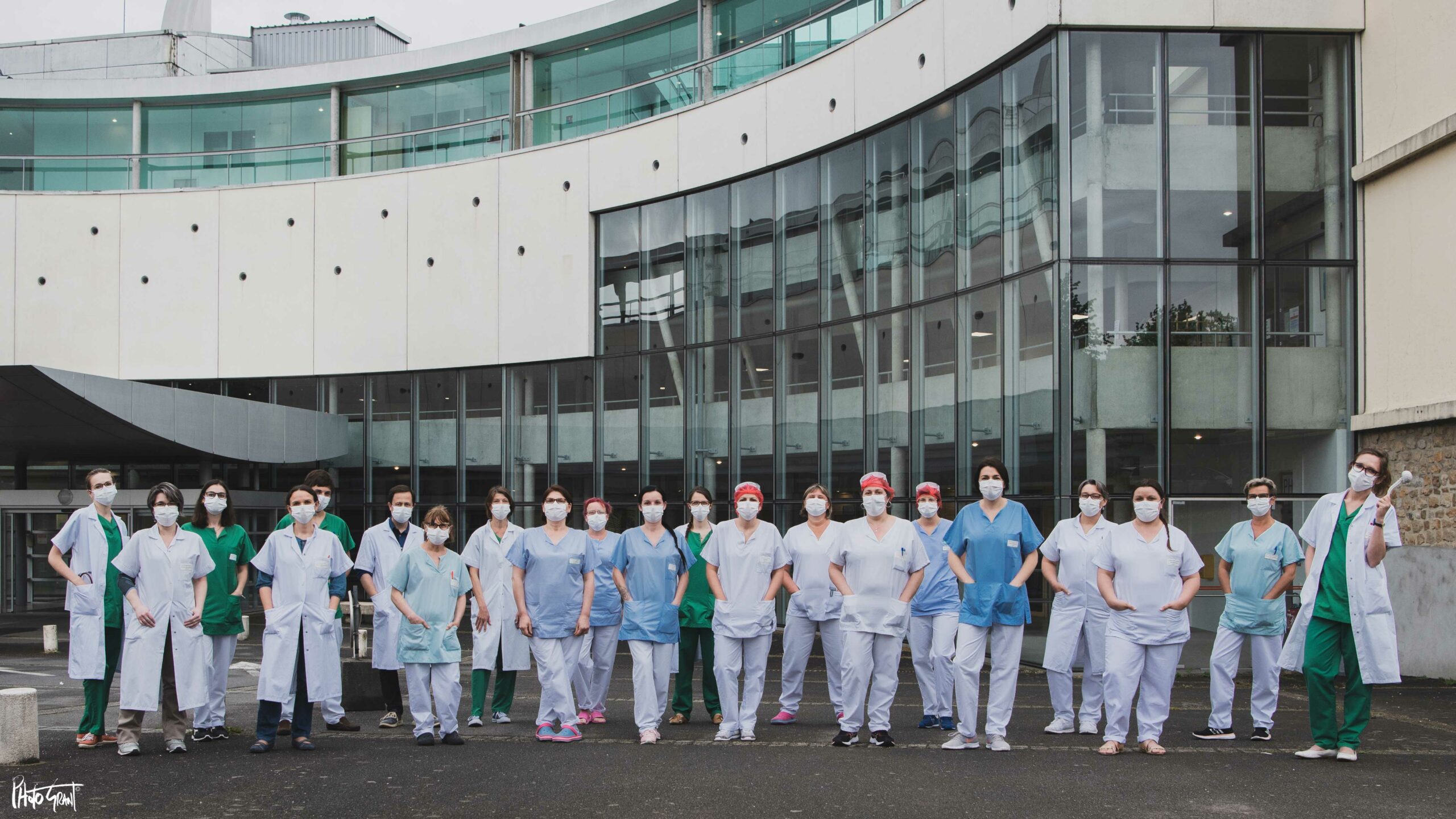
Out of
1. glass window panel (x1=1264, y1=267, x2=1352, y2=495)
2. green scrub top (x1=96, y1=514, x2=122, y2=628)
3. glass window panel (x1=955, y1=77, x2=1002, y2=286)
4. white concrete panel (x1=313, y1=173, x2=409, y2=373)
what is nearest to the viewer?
green scrub top (x1=96, y1=514, x2=122, y2=628)

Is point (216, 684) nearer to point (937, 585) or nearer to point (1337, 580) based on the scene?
point (937, 585)

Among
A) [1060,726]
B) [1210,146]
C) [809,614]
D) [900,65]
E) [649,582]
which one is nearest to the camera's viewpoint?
[1060,726]

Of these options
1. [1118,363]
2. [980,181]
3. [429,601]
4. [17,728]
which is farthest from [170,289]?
[17,728]

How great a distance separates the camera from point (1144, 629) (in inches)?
355

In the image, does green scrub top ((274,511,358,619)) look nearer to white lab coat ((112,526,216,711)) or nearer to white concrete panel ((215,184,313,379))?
white lab coat ((112,526,216,711))

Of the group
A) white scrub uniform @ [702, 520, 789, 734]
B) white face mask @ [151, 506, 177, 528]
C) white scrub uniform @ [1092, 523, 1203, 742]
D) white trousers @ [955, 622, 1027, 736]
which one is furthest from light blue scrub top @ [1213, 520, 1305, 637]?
A: white face mask @ [151, 506, 177, 528]

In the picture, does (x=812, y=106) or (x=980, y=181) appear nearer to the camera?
(x=980, y=181)

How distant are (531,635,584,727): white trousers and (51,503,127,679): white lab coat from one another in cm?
290

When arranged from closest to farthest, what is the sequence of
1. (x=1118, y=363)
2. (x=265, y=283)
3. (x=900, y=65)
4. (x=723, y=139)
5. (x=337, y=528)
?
(x=337, y=528)
(x=1118, y=363)
(x=900, y=65)
(x=723, y=139)
(x=265, y=283)

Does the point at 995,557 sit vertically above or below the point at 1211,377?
below

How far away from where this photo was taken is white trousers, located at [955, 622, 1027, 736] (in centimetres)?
895

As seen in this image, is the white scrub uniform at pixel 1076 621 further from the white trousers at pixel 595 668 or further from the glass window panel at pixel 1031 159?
the glass window panel at pixel 1031 159

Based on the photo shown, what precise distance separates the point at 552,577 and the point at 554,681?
2.43 ft

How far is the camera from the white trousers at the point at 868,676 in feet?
29.8
